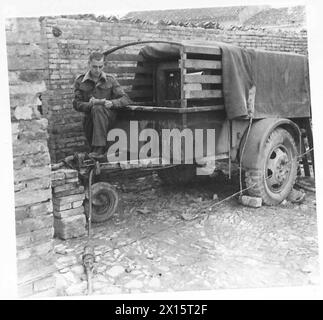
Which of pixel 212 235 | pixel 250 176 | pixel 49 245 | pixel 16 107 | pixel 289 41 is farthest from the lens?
pixel 289 41

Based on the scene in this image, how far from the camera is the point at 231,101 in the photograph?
5074 millimetres

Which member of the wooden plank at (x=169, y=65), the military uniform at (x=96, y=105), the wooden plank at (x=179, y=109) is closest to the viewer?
the wooden plank at (x=179, y=109)

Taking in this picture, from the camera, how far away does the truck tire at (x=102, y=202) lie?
15.7 feet

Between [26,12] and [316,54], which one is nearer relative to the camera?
[26,12]

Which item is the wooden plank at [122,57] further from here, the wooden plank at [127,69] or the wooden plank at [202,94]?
the wooden plank at [202,94]

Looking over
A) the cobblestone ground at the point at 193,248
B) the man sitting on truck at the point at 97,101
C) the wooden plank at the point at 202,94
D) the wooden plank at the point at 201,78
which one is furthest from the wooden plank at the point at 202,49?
the cobblestone ground at the point at 193,248

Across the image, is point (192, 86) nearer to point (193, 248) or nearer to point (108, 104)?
point (108, 104)

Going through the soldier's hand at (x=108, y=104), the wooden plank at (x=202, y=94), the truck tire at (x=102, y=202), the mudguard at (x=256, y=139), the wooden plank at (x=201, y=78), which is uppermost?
the wooden plank at (x=201, y=78)

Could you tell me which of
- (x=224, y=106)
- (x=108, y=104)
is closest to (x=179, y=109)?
(x=224, y=106)
